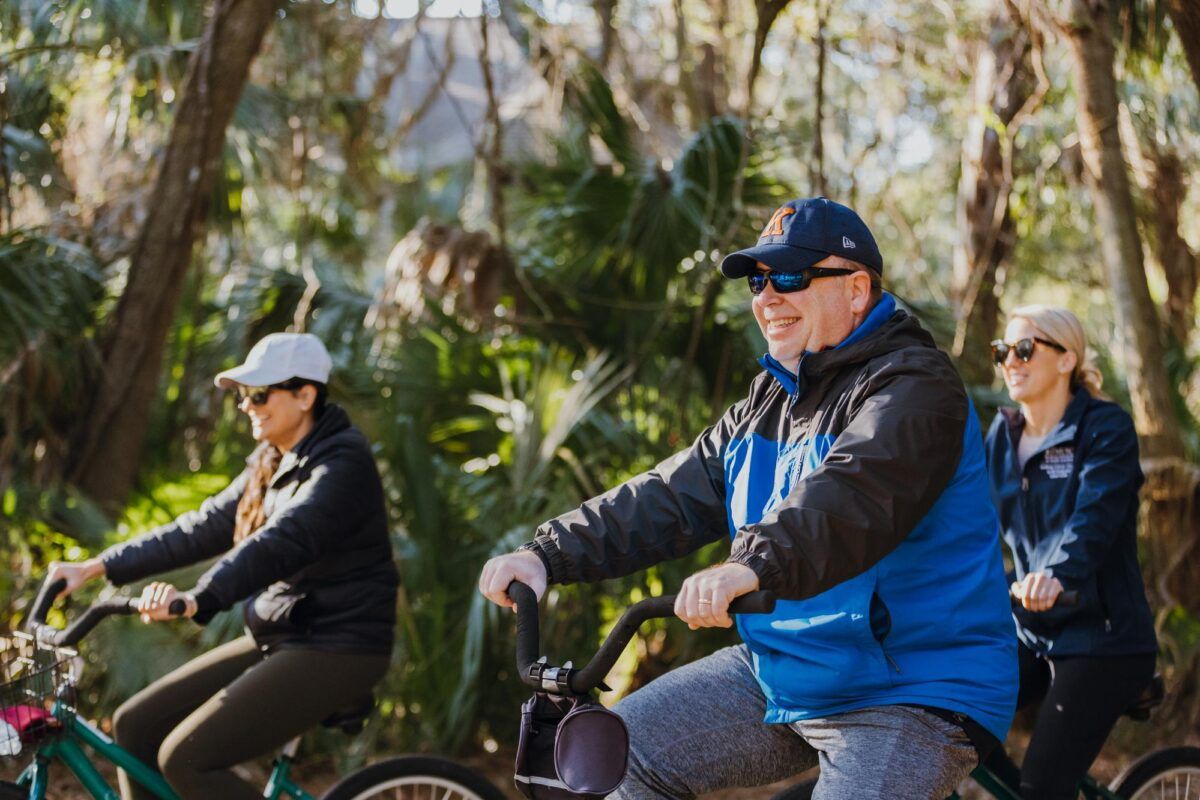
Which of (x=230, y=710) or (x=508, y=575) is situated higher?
(x=508, y=575)

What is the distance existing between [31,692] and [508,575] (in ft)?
5.20

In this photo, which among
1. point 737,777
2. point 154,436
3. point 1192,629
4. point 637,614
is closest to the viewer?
point 637,614

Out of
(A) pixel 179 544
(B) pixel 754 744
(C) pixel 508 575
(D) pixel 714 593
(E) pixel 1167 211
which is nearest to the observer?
(D) pixel 714 593

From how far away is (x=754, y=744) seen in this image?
9.17 feet

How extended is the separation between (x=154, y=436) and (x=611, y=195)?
10.0ft

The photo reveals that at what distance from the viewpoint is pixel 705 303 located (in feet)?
21.4

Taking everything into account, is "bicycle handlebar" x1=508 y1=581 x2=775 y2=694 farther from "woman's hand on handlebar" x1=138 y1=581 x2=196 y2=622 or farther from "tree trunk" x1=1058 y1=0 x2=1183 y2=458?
"tree trunk" x1=1058 y1=0 x2=1183 y2=458

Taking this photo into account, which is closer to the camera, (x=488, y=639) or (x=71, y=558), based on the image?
(x=488, y=639)

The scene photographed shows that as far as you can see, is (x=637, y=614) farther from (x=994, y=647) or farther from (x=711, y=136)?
(x=711, y=136)

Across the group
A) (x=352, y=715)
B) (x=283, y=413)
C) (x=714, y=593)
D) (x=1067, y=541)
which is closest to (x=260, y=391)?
(x=283, y=413)

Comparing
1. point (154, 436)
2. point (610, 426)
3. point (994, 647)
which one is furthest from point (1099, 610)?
point (154, 436)

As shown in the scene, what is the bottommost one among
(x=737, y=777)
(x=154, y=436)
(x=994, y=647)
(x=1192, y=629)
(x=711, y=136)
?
(x=1192, y=629)

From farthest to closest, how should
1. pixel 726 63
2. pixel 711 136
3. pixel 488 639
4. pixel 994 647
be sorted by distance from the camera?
pixel 726 63 < pixel 711 136 < pixel 488 639 < pixel 994 647

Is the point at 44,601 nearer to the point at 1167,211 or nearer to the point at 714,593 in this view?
the point at 714,593
